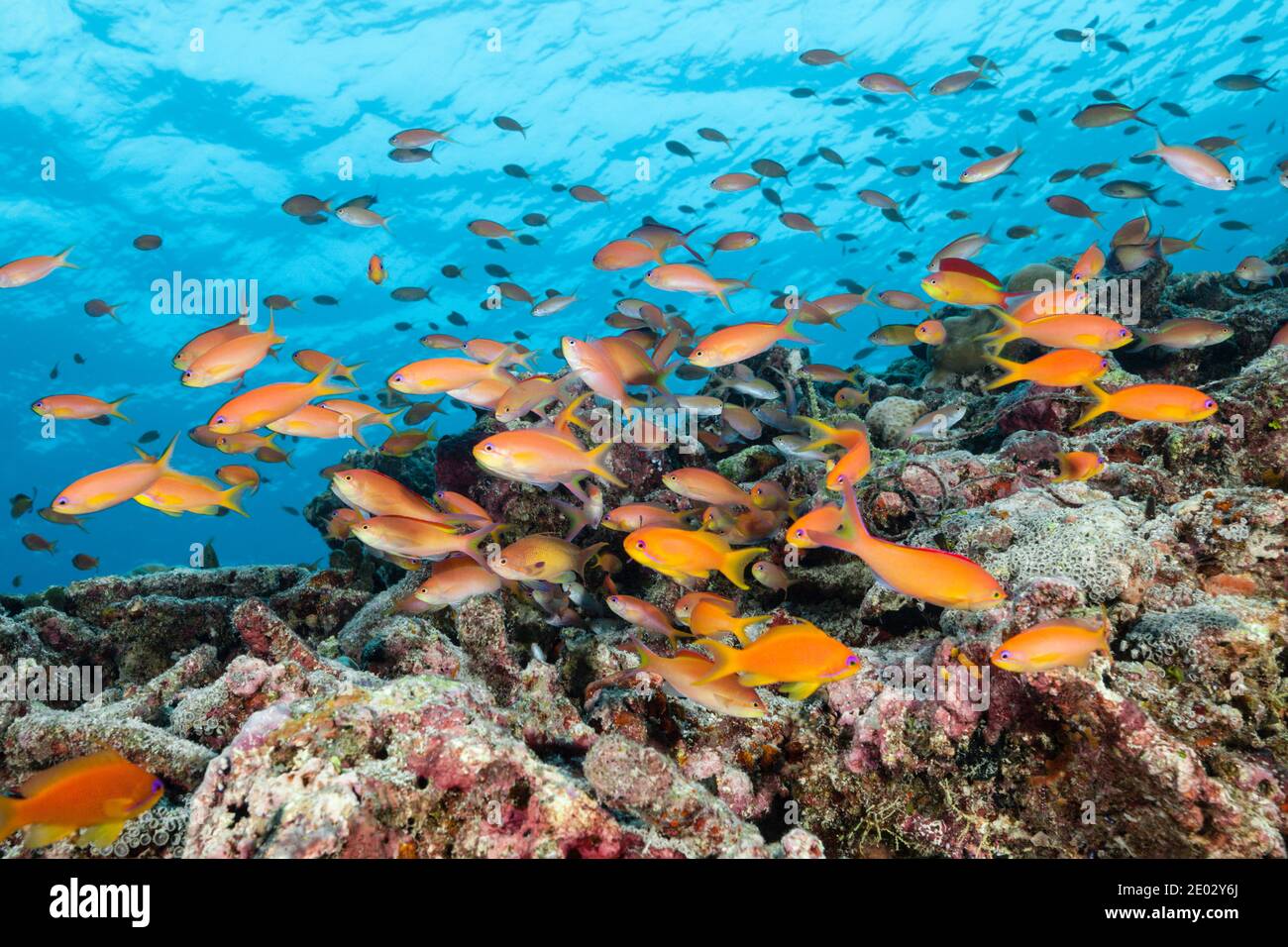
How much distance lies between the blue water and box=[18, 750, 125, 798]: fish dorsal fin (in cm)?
2062

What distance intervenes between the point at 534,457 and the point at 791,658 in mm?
1741

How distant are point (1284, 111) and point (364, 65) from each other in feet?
164

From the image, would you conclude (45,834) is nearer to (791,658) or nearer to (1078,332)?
(791,658)

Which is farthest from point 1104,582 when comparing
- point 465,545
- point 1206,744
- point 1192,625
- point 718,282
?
point 718,282

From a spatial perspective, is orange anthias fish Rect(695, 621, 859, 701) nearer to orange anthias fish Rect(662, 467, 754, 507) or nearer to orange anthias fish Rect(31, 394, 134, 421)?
orange anthias fish Rect(662, 467, 754, 507)

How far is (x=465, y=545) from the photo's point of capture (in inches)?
147

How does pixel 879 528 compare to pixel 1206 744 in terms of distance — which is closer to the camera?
pixel 1206 744

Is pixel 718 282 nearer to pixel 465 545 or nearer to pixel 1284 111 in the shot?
pixel 465 545

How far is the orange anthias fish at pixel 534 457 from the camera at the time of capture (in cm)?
339

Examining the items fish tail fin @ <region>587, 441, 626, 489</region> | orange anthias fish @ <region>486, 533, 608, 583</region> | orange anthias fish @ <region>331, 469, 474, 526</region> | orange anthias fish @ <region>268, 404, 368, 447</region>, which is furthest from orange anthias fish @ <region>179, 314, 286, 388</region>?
fish tail fin @ <region>587, 441, 626, 489</region>

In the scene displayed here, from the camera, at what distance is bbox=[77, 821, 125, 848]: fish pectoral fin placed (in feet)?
7.05

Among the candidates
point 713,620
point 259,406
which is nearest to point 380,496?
point 259,406

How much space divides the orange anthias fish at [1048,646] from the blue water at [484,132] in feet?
68.0

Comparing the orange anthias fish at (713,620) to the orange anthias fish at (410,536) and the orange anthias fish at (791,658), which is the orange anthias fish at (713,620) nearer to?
the orange anthias fish at (791,658)
